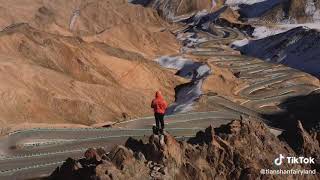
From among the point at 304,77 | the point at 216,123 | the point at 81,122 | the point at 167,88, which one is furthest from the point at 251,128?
the point at 304,77

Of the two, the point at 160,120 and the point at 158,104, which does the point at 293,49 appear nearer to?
the point at 160,120

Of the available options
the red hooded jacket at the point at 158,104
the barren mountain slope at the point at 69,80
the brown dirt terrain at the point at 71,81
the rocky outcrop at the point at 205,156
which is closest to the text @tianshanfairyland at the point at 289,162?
the rocky outcrop at the point at 205,156

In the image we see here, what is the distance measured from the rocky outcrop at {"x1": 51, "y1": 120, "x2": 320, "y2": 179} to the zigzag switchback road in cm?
459

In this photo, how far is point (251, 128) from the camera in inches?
1118

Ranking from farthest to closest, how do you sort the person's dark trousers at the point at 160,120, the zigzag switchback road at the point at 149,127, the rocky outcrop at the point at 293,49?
the rocky outcrop at the point at 293,49 < the zigzag switchback road at the point at 149,127 < the person's dark trousers at the point at 160,120

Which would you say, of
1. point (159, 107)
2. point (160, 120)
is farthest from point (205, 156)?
point (159, 107)

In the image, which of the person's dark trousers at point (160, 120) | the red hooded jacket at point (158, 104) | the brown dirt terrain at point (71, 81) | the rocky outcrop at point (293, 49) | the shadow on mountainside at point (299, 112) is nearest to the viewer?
the red hooded jacket at point (158, 104)

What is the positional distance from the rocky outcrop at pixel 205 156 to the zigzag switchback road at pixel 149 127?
15.0 ft

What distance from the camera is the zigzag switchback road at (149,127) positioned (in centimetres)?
2853

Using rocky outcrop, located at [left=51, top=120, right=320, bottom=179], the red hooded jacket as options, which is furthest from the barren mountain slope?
the red hooded jacket

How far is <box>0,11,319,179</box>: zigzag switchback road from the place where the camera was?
28.5 meters

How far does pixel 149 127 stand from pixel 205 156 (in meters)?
12.4

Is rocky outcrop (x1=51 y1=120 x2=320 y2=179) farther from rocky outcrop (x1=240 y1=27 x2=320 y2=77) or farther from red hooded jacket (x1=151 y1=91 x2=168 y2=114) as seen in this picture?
rocky outcrop (x1=240 y1=27 x2=320 y2=77)

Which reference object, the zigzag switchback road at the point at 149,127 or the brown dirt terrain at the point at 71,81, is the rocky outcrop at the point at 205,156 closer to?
the zigzag switchback road at the point at 149,127
